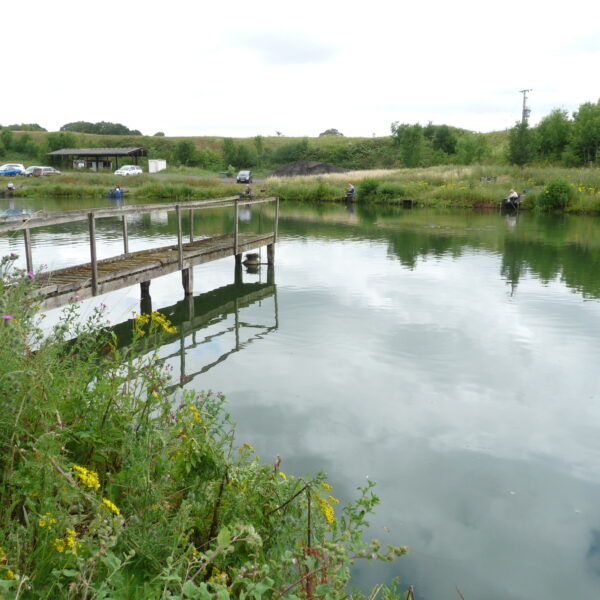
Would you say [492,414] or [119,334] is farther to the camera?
[119,334]

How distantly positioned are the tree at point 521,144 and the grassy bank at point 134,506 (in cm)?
4770

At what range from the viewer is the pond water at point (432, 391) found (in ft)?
15.6

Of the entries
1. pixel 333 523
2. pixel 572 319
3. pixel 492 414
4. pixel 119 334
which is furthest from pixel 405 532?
pixel 572 319

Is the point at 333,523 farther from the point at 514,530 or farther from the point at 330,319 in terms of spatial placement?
the point at 330,319

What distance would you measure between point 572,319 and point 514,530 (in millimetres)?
7437

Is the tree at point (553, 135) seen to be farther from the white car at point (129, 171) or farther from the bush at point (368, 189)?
the white car at point (129, 171)

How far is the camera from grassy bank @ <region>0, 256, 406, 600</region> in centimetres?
243

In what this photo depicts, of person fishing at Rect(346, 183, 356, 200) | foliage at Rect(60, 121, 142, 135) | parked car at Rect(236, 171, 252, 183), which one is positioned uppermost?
foliage at Rect(60, 121, 142, 135)

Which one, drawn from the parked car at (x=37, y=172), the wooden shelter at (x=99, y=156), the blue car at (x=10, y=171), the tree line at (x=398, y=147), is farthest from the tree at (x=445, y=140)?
the blue car at (x=10, y=171)

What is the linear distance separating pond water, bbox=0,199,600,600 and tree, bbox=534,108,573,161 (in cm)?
3895

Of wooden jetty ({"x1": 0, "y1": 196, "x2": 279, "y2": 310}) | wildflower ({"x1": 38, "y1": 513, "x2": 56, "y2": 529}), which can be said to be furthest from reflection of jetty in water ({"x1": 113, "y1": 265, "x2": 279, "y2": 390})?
wildflower ({"x1": 38, "y1": 513, "x2": 56, "y2": 529})

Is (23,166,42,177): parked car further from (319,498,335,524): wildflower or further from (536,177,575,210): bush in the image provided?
(319,498,335,524): wildflower

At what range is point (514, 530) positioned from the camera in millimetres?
4934

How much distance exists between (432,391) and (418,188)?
3468 centimetres
